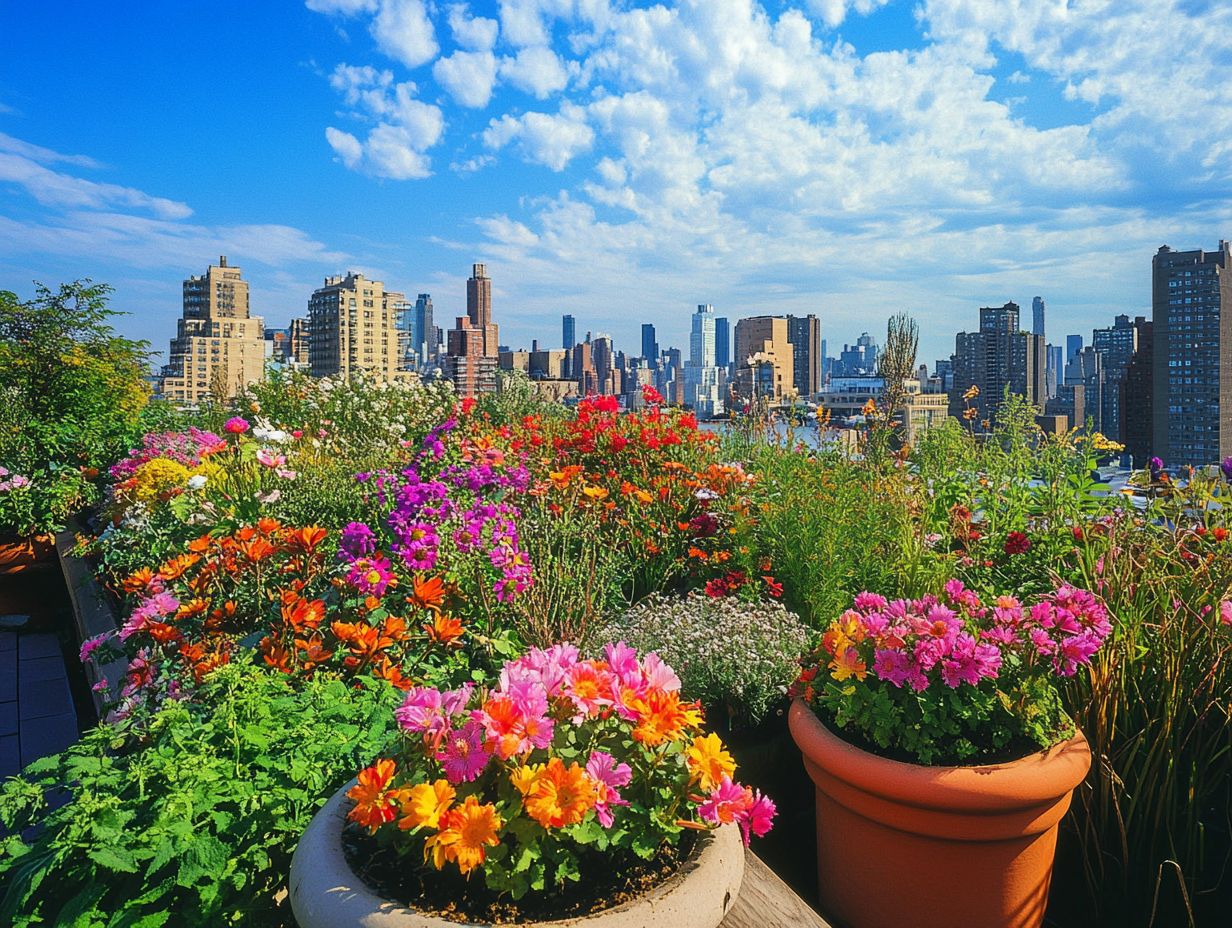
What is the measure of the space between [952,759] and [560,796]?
1.10 metres

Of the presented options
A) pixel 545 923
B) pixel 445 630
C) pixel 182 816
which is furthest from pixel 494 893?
pixel 445 630

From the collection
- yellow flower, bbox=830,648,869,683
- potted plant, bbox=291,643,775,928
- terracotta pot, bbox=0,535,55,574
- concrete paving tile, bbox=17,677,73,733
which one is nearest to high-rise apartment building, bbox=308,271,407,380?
terracotta pot, bbox=0,535,55,574

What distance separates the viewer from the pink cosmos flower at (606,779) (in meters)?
1.07

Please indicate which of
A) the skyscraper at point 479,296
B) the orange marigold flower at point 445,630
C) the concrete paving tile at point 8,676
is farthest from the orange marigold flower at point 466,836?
the skyscraper at point 479,296

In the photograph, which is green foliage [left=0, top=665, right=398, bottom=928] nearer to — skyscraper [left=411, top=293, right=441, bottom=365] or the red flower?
the red flower

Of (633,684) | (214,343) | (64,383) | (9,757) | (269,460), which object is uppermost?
(214,343)

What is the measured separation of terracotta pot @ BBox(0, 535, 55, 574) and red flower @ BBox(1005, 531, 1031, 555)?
21.3 ft

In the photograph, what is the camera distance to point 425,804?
1.03 metres

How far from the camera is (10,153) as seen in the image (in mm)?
8320

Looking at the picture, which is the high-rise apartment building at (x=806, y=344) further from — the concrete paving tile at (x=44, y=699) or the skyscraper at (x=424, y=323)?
the skyscraper at (x=424, y=323)

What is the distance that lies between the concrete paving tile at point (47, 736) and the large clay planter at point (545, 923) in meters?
2.95

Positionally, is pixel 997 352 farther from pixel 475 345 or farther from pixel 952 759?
pixel 475 345

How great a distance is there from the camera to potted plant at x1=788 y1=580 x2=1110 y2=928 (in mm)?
1667

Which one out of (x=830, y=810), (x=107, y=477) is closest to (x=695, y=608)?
(x=830, y=810)
